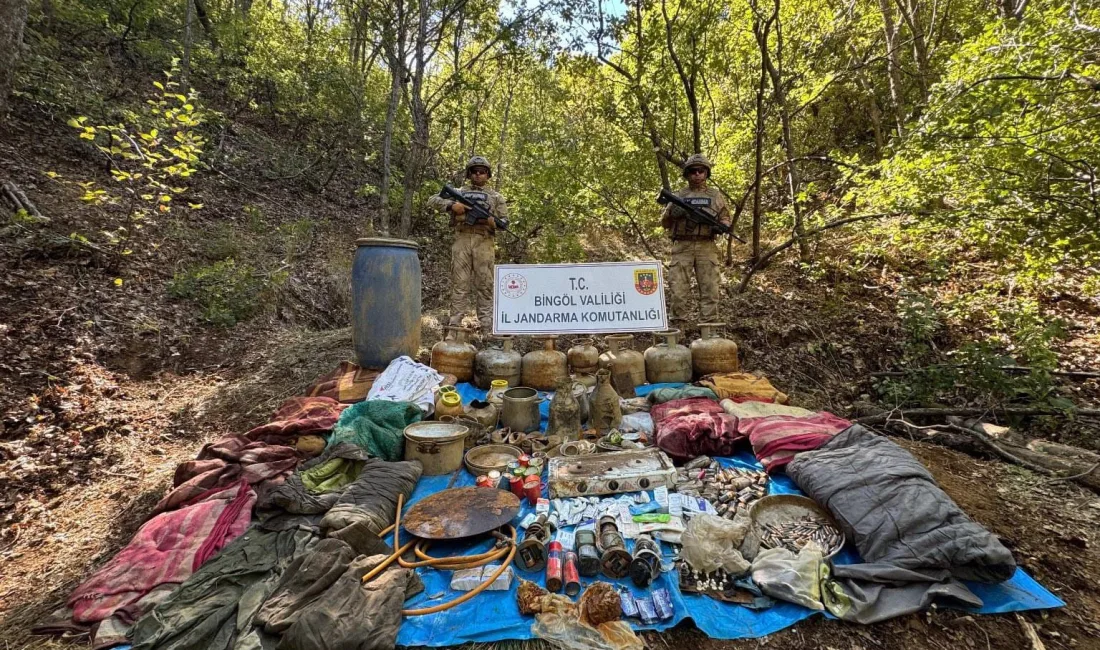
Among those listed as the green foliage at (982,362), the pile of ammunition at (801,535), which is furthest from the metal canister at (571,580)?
the green foliage at (982,362)

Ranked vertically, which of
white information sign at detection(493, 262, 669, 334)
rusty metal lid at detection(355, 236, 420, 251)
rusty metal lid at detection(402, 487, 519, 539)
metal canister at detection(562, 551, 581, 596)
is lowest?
metal canister at detection(562, 551, 581, 596)

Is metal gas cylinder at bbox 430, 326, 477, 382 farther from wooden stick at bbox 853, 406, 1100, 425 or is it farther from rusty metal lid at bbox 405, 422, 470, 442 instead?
wooden stick at bbox 853, 406, 1100, 425

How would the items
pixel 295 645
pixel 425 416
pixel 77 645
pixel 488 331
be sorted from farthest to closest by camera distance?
pixel 488 331, pixel 425 416, pixel 77 645, pixel 295 645

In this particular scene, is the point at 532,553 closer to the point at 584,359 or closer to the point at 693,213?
the point at 584,359

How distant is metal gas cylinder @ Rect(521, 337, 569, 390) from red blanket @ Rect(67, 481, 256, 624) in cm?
238

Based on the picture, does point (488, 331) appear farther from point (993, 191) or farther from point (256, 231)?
point (993, 191)

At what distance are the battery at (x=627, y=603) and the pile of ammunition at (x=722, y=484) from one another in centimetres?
81

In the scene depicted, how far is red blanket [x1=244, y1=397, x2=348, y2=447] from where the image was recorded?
10.4ft

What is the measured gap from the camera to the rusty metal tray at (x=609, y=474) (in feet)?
8.87

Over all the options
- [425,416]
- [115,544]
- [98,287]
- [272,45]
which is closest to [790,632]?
[425,416]

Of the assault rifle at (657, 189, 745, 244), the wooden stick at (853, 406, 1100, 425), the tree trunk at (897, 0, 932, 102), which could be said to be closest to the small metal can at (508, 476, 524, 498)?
the wooden stick at (853, 406, 1100, 425)

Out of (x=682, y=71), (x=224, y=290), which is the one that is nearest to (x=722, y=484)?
(x=682, y=71)

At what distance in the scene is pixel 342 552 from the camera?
6.68 ft

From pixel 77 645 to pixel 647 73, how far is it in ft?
26.2
